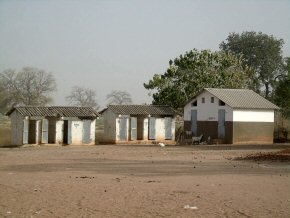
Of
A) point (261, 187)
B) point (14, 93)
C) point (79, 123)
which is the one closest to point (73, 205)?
point (261, 187)

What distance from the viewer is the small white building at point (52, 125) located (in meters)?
35.0

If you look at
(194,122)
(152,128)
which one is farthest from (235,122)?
(152,128)

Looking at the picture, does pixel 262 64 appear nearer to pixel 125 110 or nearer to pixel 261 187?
pixel 125 110

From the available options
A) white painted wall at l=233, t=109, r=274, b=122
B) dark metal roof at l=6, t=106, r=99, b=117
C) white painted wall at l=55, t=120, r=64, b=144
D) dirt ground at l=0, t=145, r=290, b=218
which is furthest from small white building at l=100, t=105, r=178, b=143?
dirt ground at l=0, t=145, r=290, b=218

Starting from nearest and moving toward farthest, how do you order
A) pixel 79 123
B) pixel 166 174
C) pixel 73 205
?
pixel 73 205 < pixel 166 174 < pixel 79 123

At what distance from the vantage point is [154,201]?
36.0ft

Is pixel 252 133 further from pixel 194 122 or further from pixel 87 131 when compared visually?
pixel 87 131

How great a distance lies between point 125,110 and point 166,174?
79.6 feet

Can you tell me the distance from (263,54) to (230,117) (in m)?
32.5

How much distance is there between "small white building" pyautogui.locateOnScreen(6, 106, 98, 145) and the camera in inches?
1377

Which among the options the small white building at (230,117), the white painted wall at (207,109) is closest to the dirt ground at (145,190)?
the small white building at (230,117)

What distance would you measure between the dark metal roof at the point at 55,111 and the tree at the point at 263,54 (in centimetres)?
3555

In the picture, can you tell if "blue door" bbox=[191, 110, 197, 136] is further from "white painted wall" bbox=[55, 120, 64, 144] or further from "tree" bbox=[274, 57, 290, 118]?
"white painted wall" bbox=[55, 120, 64, 144]

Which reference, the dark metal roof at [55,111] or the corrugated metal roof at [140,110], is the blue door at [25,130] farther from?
the corrugated metal roof at [140,110]
